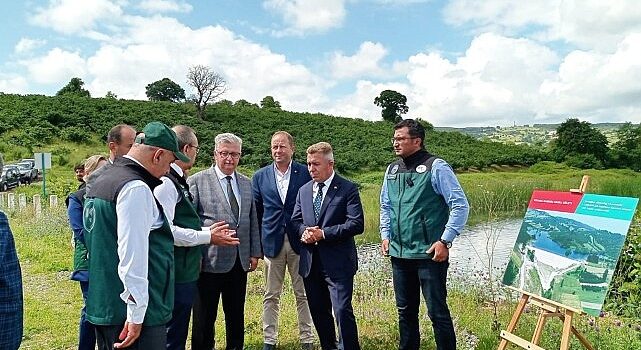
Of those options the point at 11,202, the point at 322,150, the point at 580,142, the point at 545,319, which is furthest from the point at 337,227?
the point at 580,142

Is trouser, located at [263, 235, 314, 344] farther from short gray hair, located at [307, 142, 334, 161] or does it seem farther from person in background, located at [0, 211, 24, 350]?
person in background, located at [0, 211, 24, 350]

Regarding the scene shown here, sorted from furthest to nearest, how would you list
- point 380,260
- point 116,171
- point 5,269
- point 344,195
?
point 380,260 < point 344,195 < point 116,171 < point 5,269

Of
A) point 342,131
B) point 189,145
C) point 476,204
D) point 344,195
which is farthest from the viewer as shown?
point 342,131

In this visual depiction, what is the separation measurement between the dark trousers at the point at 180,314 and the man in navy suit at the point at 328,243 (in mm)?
929

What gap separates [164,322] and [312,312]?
1623 millimetres

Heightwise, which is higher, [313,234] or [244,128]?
[244,128]

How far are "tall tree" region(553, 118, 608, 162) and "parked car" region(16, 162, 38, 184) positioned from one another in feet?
131

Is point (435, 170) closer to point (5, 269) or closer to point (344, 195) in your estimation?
point (344, 195)

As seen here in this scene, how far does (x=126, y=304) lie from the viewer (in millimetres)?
2199

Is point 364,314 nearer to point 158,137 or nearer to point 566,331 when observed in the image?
point 566,331

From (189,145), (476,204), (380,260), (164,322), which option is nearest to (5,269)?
(164,322)

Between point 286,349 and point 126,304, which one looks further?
point 286,349

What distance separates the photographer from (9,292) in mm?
1904

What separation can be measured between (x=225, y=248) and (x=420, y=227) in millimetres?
1367
